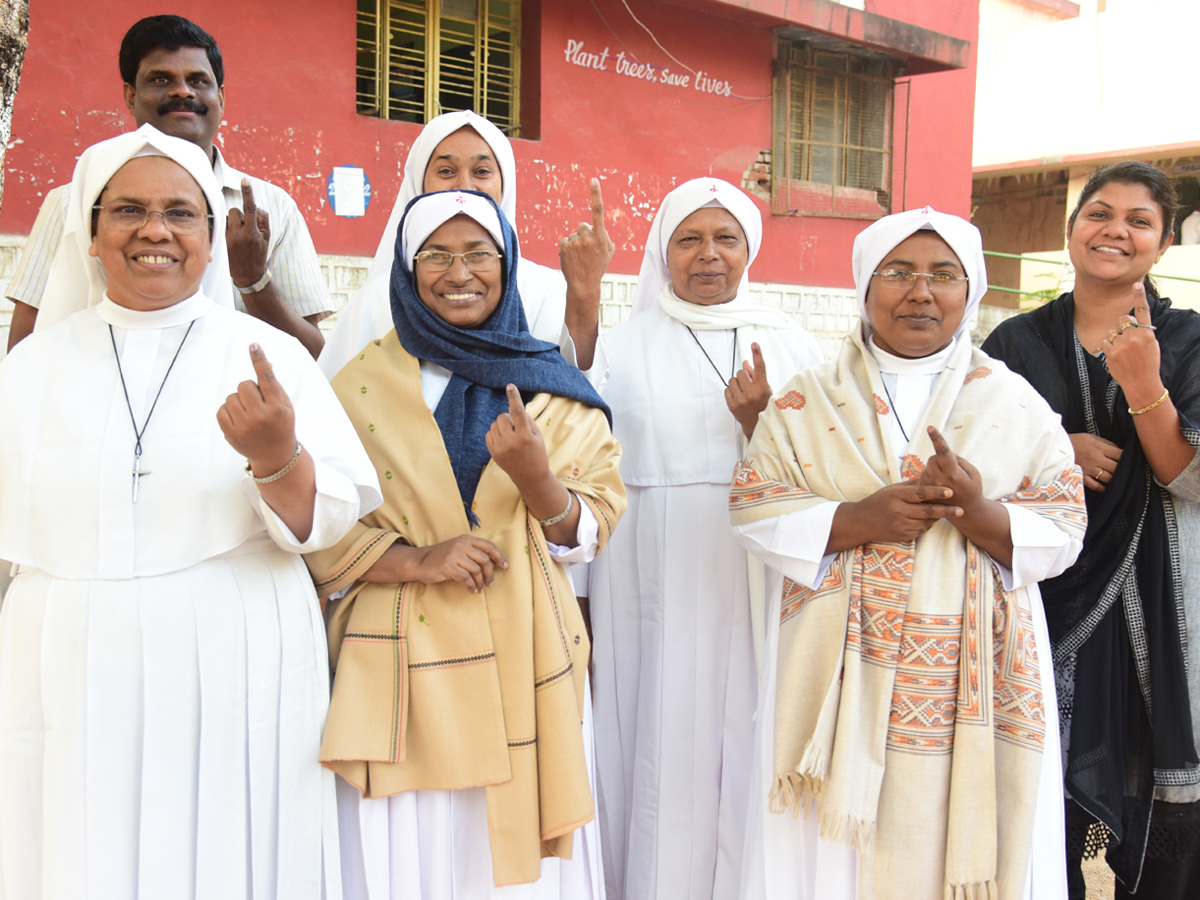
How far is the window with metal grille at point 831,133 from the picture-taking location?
9398mm

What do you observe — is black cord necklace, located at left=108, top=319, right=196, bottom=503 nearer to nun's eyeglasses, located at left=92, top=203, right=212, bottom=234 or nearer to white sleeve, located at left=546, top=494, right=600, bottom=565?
nun's eyeglasses, located at left=92, top=203, right=212, bottom=234

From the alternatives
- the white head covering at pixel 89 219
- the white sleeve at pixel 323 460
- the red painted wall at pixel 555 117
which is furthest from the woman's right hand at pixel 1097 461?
the red painted wall at pixel 555 117

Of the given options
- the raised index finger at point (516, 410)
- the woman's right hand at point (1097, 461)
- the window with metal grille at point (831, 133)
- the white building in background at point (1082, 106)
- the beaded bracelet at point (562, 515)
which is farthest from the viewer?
the white building in background at point (1082, 106)

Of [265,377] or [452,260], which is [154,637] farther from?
[452,260]

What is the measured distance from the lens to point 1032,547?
216 cm

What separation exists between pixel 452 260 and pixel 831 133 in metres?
8.52

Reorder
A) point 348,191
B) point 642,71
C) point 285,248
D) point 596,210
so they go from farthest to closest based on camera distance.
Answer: point 642,71
point 348,191
point 285,248
point 596,210

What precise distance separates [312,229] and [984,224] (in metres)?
14.1

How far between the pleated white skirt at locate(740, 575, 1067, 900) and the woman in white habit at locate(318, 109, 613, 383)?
966 millimetres

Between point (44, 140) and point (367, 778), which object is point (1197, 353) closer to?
point (367, 778)

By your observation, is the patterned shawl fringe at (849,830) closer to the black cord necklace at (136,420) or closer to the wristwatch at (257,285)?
the black cord necklace at (136,420)

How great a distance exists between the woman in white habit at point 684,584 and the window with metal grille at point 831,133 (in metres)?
6.75

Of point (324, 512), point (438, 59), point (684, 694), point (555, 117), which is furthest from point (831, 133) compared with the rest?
point (324, 512)

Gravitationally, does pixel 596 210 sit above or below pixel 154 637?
above
